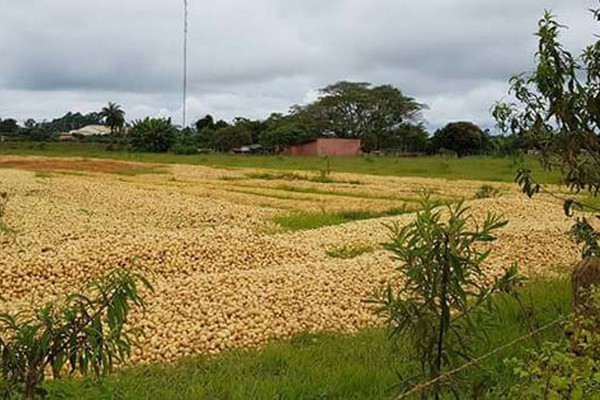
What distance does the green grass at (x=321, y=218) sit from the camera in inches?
538

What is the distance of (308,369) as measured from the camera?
454 centimetres

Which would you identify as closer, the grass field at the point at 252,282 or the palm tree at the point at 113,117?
the grass field at the point at 252,282

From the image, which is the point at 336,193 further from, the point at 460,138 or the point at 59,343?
the point at 460,138

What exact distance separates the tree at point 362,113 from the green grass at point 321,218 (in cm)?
5798

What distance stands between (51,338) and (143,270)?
5938 millimetres

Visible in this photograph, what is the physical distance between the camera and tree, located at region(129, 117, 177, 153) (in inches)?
2559

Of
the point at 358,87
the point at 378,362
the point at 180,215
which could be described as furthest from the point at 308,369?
the point at 358,87

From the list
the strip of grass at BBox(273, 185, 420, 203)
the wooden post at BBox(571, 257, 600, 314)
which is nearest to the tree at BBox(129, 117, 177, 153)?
the strip of grass at BBox(273, 185, 420, 203)

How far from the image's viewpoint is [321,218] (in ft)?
47.8

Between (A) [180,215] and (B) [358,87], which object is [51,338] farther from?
(B) [358,87]

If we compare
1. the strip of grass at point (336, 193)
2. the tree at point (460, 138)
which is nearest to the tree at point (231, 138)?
the tree at point (460, 138)

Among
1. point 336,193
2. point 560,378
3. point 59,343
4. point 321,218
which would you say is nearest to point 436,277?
point 560,378

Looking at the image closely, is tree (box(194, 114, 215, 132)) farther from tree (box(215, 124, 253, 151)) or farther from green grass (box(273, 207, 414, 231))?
green grass (box(273, 207, 414, 231))

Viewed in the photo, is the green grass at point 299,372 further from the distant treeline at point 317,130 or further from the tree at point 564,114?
the distant treeline at point 317,130
